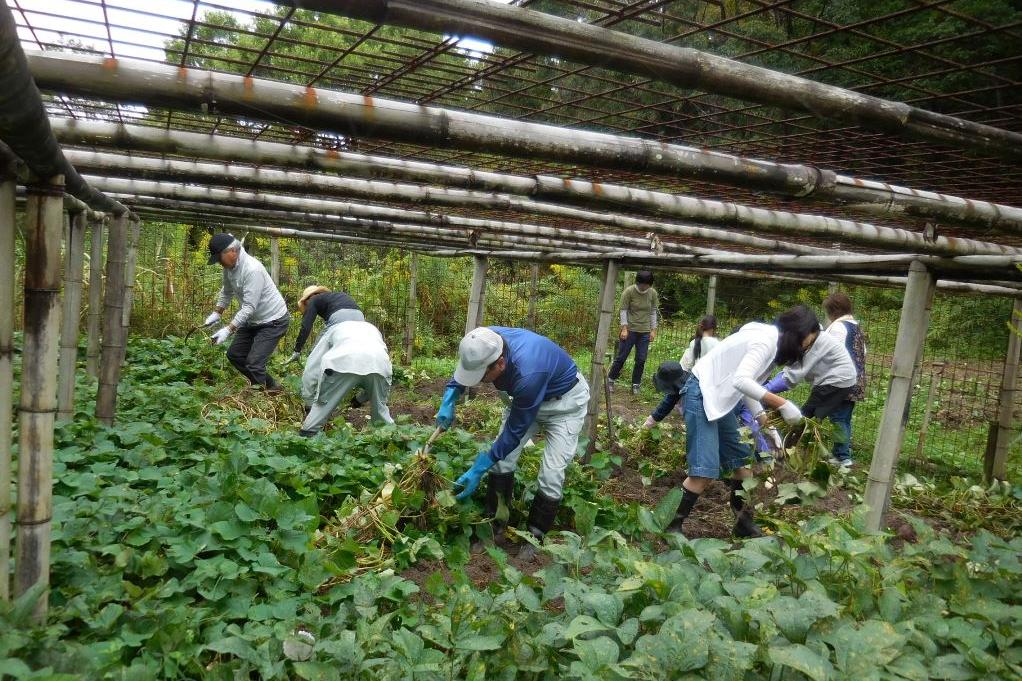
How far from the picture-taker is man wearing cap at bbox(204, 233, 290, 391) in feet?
22.0

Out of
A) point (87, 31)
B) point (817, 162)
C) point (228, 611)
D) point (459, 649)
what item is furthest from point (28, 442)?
point (817, 162)

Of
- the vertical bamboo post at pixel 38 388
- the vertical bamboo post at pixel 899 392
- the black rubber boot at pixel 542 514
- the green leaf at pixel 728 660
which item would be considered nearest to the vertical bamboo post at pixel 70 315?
the vertical bamboo post at pixel 38 388

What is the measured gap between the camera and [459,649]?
2.14 meters

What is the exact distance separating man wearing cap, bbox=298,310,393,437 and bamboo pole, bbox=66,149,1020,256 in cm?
164

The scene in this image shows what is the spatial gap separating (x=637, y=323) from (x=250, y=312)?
19.2 feet

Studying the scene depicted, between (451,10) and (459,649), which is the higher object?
(451,10)

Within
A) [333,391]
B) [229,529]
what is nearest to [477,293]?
[333,391]

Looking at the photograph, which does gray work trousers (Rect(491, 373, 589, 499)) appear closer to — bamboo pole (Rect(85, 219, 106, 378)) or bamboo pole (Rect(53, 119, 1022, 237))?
bamboo pole (Rect(53, 119, 1022, 237))

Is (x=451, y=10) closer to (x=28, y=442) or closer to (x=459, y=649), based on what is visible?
(x=459, y=649)

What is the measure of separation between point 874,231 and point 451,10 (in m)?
3.76

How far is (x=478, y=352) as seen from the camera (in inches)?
→ 155

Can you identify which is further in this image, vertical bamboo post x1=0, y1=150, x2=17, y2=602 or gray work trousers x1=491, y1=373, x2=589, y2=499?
gray work trousers x1=491, y1=373, x2=589, y2=499

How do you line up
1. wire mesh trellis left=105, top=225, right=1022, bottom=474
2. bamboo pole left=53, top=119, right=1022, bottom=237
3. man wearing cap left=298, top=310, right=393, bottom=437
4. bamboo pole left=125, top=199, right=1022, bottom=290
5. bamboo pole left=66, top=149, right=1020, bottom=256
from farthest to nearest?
1. wire mesh trellis left=105, top=225, right=1022, bottom=474
2. man wearing cap left=298, top=310, right=393, bottom=437
3. bamboo pole left=125, top=199, right=1022, bottom=290
4. bamboo pole left=66, top=149, right=1020, bottom=256
5. bamboo pole left=53, top=119, right=1022, bottom=237

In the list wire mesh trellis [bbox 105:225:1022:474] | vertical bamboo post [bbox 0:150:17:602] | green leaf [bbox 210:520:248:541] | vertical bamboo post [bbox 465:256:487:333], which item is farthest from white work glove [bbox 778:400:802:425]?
vertical bamboo post [bbox 465:256:487:333]
